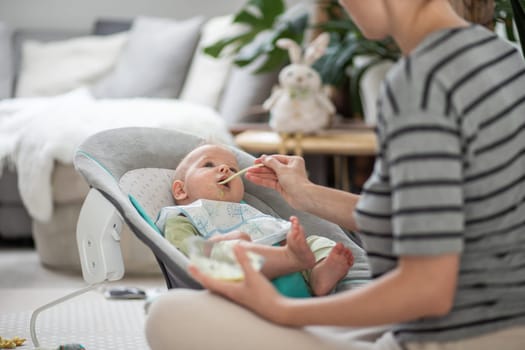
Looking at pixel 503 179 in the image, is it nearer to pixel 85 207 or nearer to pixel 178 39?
pixel 85 207

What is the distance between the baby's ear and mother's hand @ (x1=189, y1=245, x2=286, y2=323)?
625 millimetres

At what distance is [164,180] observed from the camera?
189 centimetres

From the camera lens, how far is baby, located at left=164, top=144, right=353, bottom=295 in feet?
4.86

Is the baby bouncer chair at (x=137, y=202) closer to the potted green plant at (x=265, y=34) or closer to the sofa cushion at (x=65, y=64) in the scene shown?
the potted green plant at (x=265, y=34)

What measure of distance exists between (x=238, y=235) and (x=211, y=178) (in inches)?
10.5

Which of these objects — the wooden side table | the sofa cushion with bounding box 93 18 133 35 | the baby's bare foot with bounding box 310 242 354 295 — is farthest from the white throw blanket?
the baby's bare foot with bounding box 310 242 354 295

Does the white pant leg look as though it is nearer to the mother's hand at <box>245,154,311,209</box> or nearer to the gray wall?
the mother's hand at <box>245,154,311,209</box>

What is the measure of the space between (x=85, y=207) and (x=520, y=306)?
825 mm

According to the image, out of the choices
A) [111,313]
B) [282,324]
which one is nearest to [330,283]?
[282,324]

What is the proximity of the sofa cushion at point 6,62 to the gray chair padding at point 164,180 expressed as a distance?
2.74 meters

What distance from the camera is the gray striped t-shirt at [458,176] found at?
1044 mm

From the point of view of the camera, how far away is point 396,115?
107cm

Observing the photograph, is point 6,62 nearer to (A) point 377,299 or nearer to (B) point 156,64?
(B) point 156,64

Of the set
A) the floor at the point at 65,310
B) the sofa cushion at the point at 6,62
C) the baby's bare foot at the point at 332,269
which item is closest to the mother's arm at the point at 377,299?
the baby's bare foot at the point at 332,269
